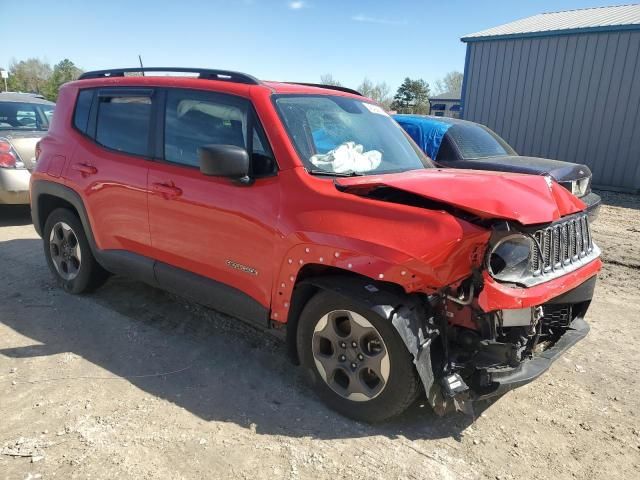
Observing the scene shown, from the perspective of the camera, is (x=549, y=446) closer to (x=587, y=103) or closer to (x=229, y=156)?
(x=229, y=156)

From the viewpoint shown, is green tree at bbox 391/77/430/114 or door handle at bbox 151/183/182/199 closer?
door handle at bbox 151/183/182/199

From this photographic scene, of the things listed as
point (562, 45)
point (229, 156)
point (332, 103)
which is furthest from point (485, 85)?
point (229, 156)

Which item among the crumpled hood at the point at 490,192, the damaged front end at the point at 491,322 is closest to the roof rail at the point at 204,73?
the crumpled hood at the point at 490,192

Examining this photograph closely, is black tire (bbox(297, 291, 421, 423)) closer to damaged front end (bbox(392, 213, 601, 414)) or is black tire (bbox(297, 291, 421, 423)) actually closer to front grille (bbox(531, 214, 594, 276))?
damaged front end (bbox(392, 213, 601, 414))

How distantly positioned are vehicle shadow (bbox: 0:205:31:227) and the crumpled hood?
6463mm

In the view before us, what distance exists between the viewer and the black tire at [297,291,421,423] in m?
2.62

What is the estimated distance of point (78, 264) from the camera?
183 inches

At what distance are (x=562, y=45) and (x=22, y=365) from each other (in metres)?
14.4

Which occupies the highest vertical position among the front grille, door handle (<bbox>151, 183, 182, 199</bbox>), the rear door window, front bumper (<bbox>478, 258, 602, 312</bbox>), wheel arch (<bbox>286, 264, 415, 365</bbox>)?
the rear door window

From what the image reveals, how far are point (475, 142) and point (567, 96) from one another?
24.9ft

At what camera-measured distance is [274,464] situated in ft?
8.38

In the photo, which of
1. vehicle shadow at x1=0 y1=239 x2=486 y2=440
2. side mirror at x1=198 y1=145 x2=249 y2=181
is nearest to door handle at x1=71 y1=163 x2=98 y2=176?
vehicle shadow at x1=0 y1=239 x2=486 y2=440

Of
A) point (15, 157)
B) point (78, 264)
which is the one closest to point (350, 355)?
point (78, 264)

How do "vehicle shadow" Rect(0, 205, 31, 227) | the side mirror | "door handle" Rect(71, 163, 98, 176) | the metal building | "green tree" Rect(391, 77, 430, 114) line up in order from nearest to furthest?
the side mirror → "door handle" Rect(71, 163, 98, 176) → "vehicle shadow" Rect(0, 205, 31, 227) → the metal building → "green tree" Rect(391, 77, 430, 114)
